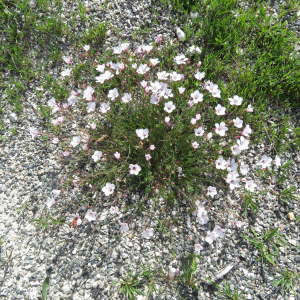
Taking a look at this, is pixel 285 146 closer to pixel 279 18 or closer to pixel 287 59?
pixel 287 59

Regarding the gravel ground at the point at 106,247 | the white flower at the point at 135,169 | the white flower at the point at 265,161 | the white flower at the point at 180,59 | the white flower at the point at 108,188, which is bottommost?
the gravel ground at the point at 106,247

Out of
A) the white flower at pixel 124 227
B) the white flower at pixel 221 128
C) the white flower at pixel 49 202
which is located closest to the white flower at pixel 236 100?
the white flower at pixel 221 128

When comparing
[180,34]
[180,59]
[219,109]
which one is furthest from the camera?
[180,34]

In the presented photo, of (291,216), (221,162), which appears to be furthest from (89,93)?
(291,216)

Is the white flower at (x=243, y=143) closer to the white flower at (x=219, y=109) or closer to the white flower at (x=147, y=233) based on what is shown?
the white flower at (x=219, y=109)

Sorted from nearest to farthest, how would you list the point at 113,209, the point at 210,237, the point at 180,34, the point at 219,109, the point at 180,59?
the point at 210,237 → the point at 113,209 → the point at 219,109 → the point at 180,59 → the point at 180,34

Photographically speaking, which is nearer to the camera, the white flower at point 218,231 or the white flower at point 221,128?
the white flower at point 218,231

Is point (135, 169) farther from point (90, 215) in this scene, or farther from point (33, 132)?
point (33, 132)

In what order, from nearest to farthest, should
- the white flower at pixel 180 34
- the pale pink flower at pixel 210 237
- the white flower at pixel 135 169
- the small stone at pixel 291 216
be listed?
the pale pink flower at pixel 210 237
the white flower at pixel 135 169
the small stone at pixel 291 216
the white flower at pixel 180 34
